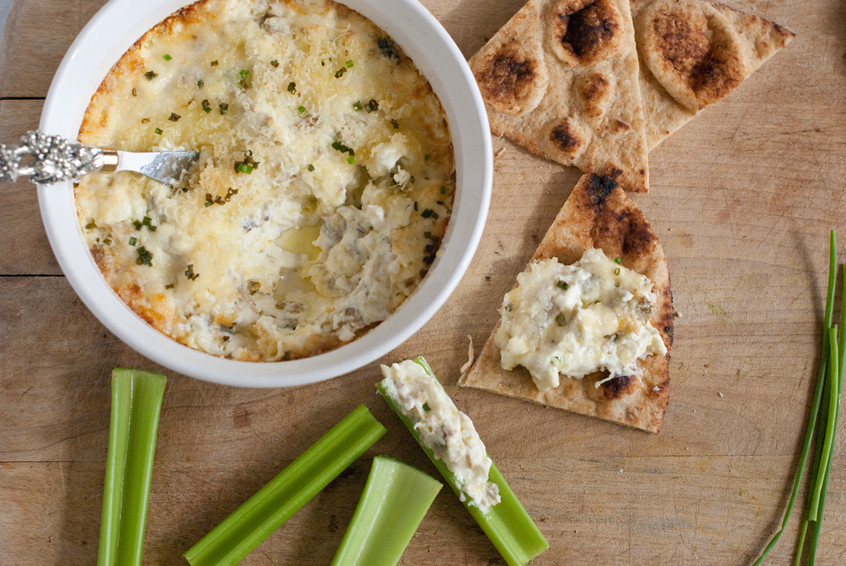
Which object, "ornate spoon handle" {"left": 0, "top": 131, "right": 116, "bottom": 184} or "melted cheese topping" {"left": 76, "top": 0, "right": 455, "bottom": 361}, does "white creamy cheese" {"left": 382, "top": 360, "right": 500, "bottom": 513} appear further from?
"ornate spoon handle" {"left": 0, "top": 131, "right": 116, "bottom": 184}

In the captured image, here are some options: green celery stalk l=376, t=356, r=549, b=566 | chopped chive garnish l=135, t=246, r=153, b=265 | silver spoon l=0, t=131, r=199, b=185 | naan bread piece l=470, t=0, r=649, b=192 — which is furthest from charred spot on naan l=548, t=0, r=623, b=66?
chopped chive garnish l=135, t=246, r=153, b=265

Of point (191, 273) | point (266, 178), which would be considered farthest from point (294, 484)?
point (266, 178)

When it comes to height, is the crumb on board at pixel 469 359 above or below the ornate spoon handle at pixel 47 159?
→ below

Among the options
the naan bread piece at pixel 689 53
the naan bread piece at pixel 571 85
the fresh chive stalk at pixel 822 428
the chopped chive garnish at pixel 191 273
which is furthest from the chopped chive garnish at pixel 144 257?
the fresh chive stalk at pixel 822 428

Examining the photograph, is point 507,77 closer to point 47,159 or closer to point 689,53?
point 689,53

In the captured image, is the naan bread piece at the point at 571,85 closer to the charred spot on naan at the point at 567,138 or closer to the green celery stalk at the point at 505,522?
the charred spot on naan at the point at 567,138

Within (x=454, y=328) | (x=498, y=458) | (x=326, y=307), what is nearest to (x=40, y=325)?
(x=326, y=307)
